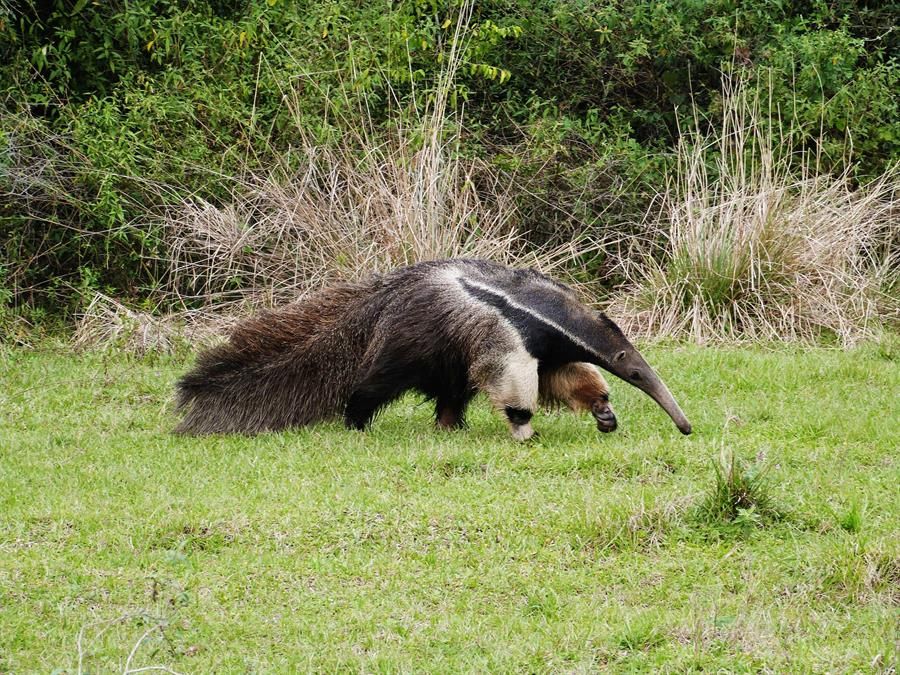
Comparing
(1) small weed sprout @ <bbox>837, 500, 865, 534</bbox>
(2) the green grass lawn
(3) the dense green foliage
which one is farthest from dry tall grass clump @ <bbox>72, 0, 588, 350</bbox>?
(1) small weed sprout @ <bbox>837, 500, 865, 534</bbox>

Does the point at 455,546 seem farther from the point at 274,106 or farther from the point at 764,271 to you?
the point at 274,106

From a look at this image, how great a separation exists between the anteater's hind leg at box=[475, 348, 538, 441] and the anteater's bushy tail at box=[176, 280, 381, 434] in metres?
0.83

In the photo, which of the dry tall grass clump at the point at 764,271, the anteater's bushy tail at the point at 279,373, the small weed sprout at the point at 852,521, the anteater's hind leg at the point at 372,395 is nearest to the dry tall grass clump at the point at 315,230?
the dry tall grass clump at the point at 764,271

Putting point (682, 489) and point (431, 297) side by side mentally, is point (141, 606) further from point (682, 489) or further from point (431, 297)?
point (431, 297)

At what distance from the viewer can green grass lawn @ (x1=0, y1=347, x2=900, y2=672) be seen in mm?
4270

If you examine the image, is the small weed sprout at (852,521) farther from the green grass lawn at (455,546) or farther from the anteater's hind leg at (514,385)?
the anteater's hind leg at (514,385)

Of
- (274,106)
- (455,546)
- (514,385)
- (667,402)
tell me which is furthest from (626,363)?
(274,106)

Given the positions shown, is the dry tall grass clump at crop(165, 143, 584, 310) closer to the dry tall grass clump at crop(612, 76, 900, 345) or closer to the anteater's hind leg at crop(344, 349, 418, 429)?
the dry tall grass clump at crop(612, 76, 900, 345)

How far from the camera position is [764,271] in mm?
10320

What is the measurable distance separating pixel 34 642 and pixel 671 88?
35.8 ft

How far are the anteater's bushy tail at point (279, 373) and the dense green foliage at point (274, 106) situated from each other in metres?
3.61

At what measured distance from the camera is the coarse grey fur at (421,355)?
23.0 ft

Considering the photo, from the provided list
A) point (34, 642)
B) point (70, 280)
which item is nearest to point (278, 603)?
point (34, 642)

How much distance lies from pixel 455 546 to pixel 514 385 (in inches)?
70.5
